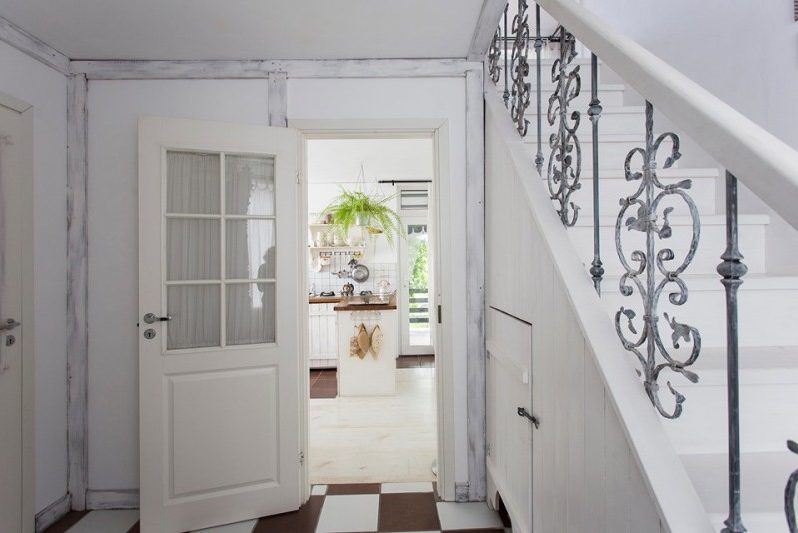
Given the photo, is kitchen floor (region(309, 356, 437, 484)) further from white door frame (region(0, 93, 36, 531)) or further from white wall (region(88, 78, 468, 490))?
white door frame (region(0, 93, 36, 531))

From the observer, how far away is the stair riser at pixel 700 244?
1.48m

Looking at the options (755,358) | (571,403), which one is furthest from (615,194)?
(571,403)

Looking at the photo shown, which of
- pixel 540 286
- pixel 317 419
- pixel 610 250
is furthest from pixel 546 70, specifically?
pixel 317 419

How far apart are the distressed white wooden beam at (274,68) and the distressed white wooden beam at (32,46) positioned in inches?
3.1

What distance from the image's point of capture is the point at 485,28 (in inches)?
80.6

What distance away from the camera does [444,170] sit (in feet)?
7.77

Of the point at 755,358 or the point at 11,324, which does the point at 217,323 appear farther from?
the point at 755,358

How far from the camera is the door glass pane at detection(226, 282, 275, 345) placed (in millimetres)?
2240

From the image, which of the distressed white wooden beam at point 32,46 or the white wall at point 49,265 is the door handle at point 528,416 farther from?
the distressed white wooden beam at point 32,46

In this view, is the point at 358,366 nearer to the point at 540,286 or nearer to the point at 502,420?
the point at 502,420

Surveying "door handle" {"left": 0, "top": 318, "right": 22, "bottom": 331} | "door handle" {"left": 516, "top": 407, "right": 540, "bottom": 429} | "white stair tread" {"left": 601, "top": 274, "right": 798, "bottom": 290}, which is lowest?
"door handle" {"left": 516, "top": 407, "right": 540, "bottom": 429}

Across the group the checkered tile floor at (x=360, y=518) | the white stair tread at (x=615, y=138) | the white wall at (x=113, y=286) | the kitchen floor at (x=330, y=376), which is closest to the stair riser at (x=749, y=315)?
the white stair tread at (x=615, y=138)

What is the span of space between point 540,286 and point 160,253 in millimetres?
1805

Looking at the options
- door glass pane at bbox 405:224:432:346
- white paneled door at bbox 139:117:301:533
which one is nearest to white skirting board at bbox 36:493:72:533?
white paneled door at bbox 139:117:301:533
